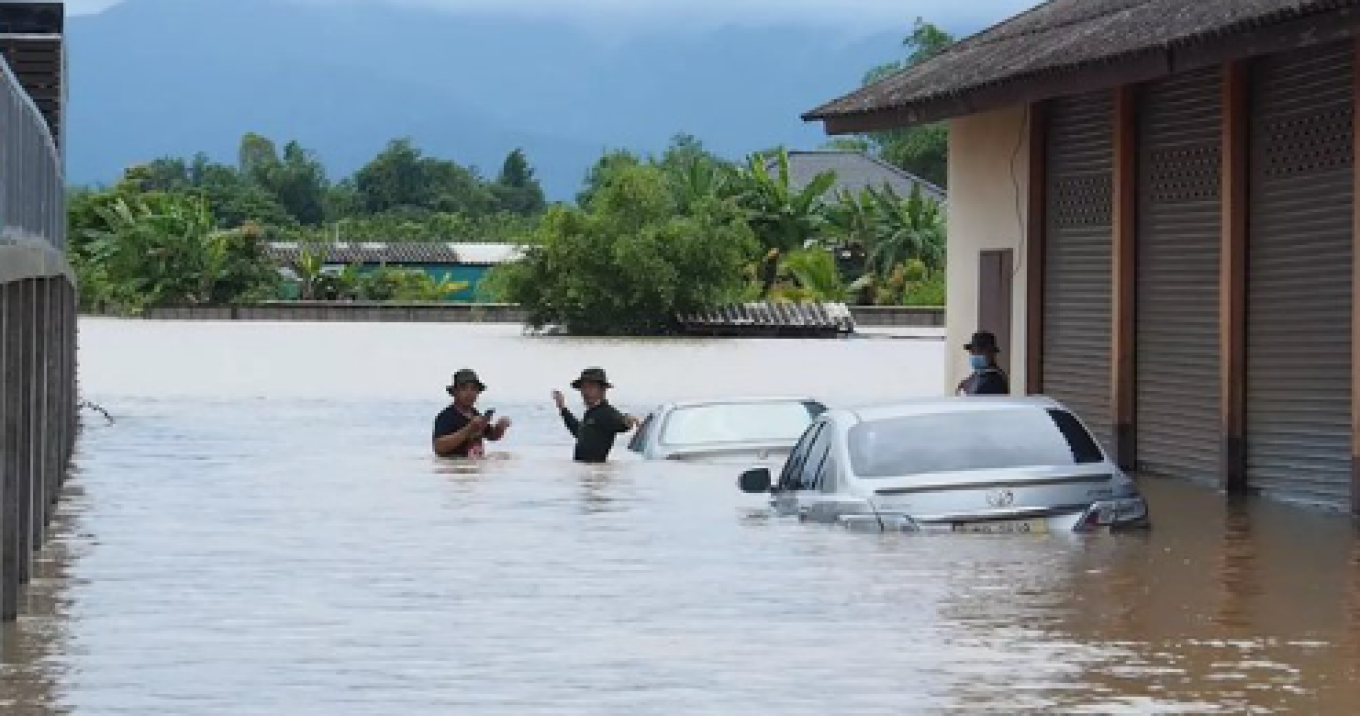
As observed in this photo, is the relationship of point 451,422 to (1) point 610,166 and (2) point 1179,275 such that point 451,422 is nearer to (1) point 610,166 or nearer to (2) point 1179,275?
(2) point 1179,275

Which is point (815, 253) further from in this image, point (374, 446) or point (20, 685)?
point (20, 685)

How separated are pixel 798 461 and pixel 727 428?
23.2 feet

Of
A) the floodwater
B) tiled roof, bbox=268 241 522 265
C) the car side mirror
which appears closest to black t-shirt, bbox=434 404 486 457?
the floodwater

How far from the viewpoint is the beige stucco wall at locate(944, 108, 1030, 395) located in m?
34.0

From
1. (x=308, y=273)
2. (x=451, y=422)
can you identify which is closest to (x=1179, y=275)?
(x=451, y=422)

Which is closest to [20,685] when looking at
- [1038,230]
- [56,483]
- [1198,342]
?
[56,483]

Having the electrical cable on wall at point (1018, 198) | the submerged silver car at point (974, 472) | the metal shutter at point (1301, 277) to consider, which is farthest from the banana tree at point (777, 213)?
the submerged silver car at point (974, 472)

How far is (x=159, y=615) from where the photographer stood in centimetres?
1712

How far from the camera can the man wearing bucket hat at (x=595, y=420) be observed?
28.3 m

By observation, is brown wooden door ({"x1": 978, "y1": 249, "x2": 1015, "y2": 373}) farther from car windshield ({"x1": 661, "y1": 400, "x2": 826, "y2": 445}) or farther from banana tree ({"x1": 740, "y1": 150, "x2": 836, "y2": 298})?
banana tree ({"x1": 740, "y1": 150, "x2": 836, "y2": 298})

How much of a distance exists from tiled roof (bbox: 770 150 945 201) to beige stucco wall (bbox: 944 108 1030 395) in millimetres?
99072

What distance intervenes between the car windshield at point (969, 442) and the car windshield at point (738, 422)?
27.7 ft

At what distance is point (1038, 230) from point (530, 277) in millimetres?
68219

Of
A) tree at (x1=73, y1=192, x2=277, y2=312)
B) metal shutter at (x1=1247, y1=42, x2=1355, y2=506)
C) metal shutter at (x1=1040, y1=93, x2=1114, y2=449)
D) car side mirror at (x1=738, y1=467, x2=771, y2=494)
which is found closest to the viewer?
car side mirror at (x1=738, y1=467, x2=771, y2=494)
